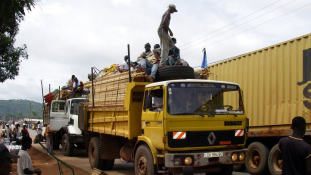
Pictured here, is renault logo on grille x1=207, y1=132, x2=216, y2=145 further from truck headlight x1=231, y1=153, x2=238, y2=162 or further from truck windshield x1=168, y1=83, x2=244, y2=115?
truck headlight x1=231, y1=153, x2=238, y2=162

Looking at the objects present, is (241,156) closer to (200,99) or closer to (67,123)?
(200,99)

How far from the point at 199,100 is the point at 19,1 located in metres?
4.01

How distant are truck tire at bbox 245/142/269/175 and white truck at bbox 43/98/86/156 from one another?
276 inches

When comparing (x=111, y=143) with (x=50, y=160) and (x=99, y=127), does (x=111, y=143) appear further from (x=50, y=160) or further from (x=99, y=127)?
(x=50, y=160)

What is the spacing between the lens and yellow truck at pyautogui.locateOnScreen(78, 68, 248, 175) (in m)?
5.90

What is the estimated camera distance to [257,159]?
884cm

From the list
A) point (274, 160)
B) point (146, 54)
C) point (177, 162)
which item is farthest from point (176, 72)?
point (274, 160)

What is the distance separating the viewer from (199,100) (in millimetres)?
6234

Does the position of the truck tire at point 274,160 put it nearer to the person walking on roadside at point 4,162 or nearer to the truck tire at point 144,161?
the truck tire at point 144,161

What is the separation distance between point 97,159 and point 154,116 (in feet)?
11.8

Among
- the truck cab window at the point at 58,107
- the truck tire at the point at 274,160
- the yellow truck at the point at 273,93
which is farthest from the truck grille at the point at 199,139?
the truck cab window at the point at 58,107

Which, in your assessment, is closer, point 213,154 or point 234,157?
point 213,154

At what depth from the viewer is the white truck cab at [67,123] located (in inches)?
523

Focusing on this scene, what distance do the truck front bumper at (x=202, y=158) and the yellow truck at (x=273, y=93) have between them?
7.31 feet
